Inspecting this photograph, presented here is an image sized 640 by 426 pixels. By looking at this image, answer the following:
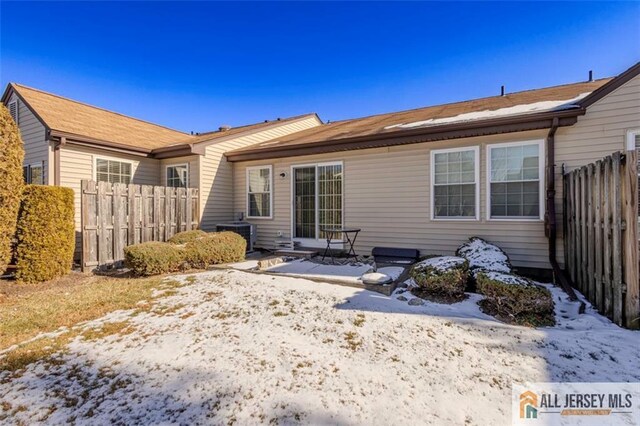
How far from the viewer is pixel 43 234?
5.51 metres

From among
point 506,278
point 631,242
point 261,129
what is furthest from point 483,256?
point 261,129

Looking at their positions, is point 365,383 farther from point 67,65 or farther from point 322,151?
point 67,65

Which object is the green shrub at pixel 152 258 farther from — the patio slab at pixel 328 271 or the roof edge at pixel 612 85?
the roof edge at pixel 612 85

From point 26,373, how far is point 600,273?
20.9 ft

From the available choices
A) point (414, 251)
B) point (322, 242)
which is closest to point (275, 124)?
point (322, 242)

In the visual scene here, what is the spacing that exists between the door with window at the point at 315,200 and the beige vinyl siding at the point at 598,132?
4.53 m

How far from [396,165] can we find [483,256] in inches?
112

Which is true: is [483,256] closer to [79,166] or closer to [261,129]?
[261,129]

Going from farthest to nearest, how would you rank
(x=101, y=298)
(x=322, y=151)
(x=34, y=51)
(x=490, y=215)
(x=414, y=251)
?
(x=34, y=51) → (x=322, y=151) → (x=414, y=251) → (x=490, y=215) → (x=101, y=298)

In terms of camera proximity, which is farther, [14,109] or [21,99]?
[14,109]

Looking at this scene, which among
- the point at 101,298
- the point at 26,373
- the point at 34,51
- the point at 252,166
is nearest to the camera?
the point at 26,373

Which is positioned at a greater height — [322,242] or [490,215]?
[490,215]

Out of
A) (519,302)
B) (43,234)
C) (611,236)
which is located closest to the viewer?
(611,236)

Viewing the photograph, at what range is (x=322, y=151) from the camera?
767cm
